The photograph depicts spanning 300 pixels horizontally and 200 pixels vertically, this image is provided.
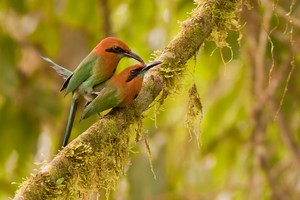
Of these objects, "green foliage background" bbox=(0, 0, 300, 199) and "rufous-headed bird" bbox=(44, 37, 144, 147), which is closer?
"rufous-headed bird" bbox=(44, 37, 144, 147)

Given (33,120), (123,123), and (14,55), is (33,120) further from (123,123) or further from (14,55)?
(123,123)

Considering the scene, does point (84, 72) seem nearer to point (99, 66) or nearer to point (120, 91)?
point (99, 66)

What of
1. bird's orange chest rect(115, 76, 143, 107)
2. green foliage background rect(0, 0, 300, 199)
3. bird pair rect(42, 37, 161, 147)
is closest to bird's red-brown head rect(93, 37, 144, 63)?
bird pair rect(42, 37, 161, 147)

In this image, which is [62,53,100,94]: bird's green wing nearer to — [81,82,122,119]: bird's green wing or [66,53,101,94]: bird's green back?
[66,53,101,94]: bird's green back

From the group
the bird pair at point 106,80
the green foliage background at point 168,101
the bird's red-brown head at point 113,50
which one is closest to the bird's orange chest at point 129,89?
the bird pair at point 106,80

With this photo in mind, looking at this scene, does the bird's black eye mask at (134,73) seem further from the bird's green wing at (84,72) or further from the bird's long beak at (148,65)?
the bird's green wing at (84,72)

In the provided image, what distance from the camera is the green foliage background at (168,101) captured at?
16.2ft

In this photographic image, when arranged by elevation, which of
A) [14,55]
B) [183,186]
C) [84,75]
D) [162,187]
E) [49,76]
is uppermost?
[49,76]

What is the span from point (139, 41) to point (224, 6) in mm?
2420

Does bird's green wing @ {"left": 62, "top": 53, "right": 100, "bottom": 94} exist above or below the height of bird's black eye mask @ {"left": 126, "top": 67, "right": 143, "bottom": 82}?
above

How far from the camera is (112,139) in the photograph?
283 cm

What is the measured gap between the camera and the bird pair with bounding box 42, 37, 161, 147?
282cm

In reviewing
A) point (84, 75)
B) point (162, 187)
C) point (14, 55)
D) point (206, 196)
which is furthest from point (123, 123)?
point (206, 196)

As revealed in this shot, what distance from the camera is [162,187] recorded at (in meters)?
4.93
